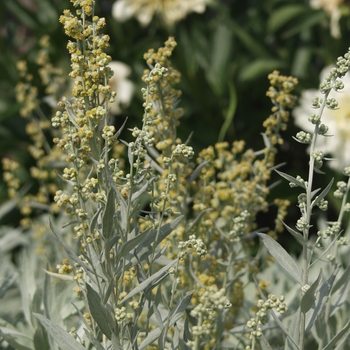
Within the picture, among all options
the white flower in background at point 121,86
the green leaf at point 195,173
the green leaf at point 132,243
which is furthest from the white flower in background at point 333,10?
the green leaf at point 132,243

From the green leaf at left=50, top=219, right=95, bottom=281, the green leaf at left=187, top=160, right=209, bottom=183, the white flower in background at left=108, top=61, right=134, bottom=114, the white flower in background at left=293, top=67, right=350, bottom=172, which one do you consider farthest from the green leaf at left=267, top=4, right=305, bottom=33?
the green leaf at left=50, top=219, right=95, bottom=281

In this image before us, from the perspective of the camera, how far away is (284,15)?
1940mm

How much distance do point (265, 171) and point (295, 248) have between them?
3.35 ft

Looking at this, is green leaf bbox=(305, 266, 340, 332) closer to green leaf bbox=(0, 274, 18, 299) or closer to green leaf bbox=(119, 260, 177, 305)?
green leaf bbox=(119, 260, 177, 305)

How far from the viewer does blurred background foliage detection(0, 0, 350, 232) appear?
1848 mm

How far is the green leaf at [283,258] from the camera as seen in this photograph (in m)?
0.63

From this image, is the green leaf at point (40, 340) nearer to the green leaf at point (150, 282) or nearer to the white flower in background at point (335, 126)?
the green leaf at point (150, 282)

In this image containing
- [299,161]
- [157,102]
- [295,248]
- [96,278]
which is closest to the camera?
[96,278]

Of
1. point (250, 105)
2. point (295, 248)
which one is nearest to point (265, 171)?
point (295, 248)

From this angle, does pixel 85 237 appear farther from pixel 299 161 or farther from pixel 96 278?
pixel 299 161

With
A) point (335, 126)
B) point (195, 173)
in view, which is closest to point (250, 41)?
point (335, 126)

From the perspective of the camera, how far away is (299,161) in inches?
80.8

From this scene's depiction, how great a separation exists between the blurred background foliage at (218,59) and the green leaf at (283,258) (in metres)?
1.15

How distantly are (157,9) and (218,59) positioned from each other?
10.2 inches
